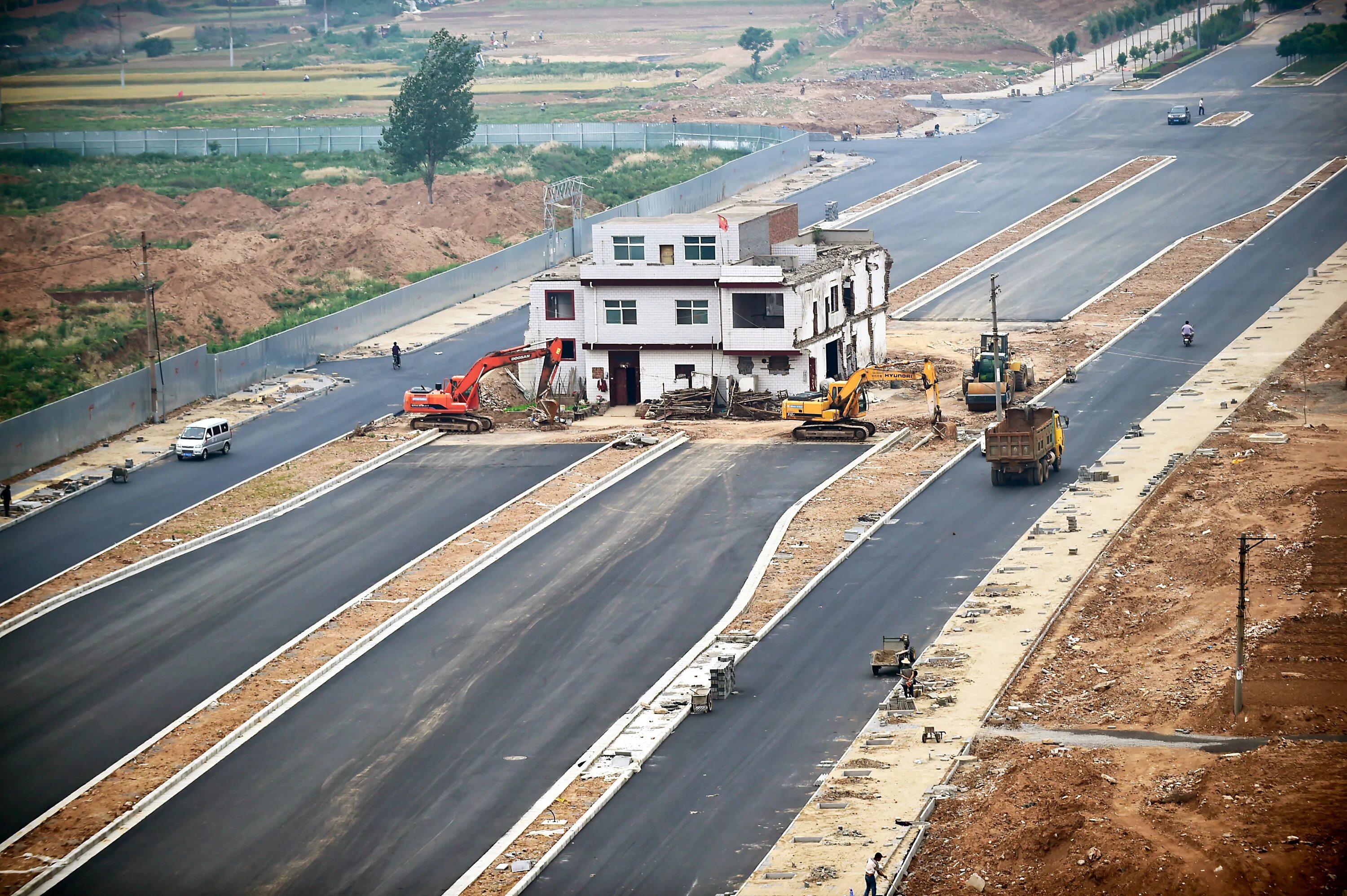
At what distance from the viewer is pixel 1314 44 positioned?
602 ft

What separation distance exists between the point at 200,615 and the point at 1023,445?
34380 mm

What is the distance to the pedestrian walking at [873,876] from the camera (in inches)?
1853

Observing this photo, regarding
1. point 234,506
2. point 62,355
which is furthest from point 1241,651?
point 62,355

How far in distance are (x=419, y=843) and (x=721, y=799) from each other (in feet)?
28.2

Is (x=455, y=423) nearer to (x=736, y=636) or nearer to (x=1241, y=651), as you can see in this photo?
(x=736, y=636)

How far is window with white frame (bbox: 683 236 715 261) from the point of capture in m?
97.3

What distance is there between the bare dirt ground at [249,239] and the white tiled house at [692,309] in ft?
92.0

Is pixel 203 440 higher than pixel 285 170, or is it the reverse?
pixel 285 170

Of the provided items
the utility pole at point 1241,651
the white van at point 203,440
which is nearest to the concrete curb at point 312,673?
the white van at point 203,440

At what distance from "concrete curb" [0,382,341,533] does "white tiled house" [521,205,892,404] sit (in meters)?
12.6

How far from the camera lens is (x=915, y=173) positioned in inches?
6358

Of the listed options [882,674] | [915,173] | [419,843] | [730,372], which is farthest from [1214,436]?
[915,173]

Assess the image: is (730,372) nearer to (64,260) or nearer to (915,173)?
(64,260)

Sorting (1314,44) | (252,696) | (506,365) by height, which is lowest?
(252,696)
